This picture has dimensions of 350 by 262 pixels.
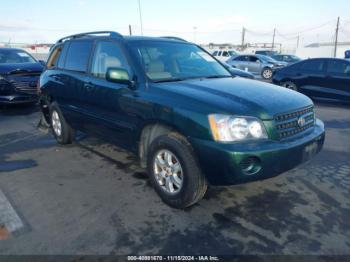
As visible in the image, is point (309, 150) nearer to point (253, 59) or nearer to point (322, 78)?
point (322, 78)

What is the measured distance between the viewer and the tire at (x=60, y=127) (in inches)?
218

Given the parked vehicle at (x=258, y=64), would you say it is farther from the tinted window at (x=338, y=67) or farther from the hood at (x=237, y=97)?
the hood at (x=237, y=97)

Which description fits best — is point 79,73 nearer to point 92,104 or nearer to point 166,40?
point 92,104

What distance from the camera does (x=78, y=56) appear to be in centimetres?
489

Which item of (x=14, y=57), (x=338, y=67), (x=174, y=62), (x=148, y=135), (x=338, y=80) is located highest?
(x=174, y=62)

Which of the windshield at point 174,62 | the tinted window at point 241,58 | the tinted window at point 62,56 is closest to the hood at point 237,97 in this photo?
the windshield at point 174,62

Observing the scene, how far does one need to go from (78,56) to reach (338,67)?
26.0 ft

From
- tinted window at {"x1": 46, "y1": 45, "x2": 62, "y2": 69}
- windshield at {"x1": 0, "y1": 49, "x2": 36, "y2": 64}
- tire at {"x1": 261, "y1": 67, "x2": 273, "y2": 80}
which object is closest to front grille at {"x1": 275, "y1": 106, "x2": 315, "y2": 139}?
tinted window at {"x1": 46, "y1": 45, "x2": 62, "y2": 69}

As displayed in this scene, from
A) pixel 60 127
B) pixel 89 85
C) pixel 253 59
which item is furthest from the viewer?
pixel 253 59

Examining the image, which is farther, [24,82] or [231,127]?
[24,82]

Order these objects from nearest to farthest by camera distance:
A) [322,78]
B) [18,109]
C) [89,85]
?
[89,85] → [18,109] → [322,78]

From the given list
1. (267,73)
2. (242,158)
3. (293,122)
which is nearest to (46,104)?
(242,158)

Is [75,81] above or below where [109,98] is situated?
above

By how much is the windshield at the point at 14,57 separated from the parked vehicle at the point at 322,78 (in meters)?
8.35
